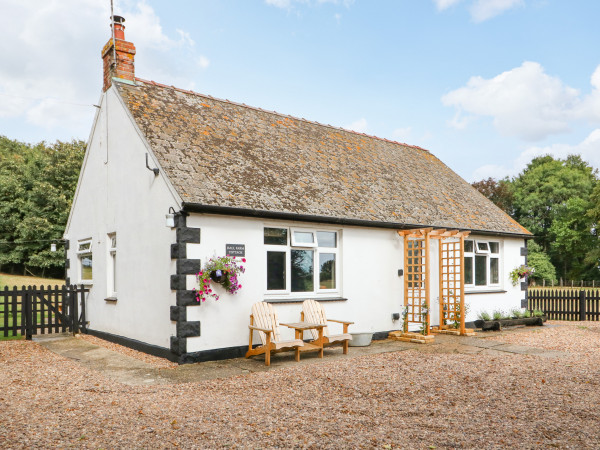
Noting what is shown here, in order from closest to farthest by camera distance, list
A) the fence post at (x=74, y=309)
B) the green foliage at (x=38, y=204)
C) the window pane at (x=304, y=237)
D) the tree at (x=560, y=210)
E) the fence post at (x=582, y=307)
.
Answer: the window pane at (x=304, y=237) → the fence post at (x=74, y=309) → the fence post at (x=582, y=307) → the green foliage at (x=38, y=204) → the tree at (x=560, y=210)

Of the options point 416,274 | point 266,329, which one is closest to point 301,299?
point 266,329

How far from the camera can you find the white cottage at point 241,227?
9.23 metres

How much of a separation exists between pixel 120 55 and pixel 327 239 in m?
6.60

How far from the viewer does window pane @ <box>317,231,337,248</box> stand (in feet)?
36.1

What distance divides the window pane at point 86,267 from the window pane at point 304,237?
20.9ft

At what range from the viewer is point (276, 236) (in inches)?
404

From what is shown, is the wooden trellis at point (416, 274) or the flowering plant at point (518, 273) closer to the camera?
the wooden trellis at point (416, 274)

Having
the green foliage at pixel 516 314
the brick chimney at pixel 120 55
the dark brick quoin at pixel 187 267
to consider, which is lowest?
the green foliage at pixel 516 314

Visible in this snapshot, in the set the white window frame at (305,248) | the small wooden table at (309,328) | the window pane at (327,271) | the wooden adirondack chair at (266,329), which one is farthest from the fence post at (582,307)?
the wooden adirondack chair at (266,329)

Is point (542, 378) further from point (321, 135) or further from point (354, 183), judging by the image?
point (321, 135)

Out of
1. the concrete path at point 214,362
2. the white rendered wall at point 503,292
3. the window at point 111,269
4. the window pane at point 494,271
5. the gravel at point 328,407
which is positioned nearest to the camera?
the gravel at point 328,407

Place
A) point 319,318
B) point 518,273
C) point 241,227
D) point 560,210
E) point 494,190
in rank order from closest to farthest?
point 241,227, point 319,318, point 518,273, point 494,190, point 560,210

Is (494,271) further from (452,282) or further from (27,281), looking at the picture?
(27,281)

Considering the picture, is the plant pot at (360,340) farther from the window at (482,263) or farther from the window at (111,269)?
the window at (111,269)
